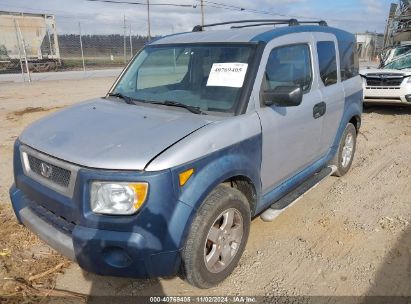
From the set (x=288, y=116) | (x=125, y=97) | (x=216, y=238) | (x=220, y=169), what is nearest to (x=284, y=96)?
(x=288, y=116)

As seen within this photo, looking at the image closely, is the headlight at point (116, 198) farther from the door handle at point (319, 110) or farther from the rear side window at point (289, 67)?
the door handle at point (319, 110)

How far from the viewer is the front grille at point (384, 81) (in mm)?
9359

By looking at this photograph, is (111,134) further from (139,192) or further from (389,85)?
(389,85)

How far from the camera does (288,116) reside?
352 centimetres

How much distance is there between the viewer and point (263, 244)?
3672 mm

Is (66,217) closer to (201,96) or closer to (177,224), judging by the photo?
(177,224)

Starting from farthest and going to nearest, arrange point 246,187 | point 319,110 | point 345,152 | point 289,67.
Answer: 1. point 345,152
2. point 319,110
3. point 289,67
4. point 246,187

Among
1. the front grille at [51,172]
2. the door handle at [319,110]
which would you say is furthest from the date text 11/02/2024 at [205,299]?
the door handle at [319,110]

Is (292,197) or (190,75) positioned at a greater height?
(190,75)

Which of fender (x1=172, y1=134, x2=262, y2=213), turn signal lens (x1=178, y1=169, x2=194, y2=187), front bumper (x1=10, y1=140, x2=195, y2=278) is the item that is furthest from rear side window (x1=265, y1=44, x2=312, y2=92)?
front bumper (x1=10, y1=140, x2=195, y2=278)

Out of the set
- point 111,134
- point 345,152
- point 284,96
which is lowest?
point 345,152

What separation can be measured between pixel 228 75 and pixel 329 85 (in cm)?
165

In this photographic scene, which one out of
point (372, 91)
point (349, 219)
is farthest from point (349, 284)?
point (372, 91)

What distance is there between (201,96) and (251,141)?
632 mm
